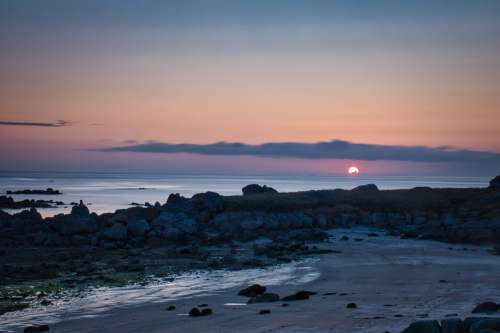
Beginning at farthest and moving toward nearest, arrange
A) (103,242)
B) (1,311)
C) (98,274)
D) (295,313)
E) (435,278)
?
(103,242) → (98,274) → (435,278) → (1,311) → (295,313)

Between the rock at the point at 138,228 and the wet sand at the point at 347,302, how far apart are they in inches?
424

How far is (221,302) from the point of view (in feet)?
42.3

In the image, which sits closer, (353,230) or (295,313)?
(295,313)

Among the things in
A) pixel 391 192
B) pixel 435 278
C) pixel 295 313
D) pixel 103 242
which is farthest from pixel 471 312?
pixel 391 192

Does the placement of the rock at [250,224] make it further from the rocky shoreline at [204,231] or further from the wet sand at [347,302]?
the wet sand at [347,302]

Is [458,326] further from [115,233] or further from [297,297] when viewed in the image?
[115,233]

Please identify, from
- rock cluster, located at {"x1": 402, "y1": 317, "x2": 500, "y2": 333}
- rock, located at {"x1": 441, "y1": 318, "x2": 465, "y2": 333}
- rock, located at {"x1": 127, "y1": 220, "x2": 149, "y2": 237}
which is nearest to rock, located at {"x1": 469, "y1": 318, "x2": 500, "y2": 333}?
rock cluster, located at {"x1": 402, "y1": 317, "x2": 500, "y2": 333}

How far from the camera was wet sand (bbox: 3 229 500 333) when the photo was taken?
1005 cm

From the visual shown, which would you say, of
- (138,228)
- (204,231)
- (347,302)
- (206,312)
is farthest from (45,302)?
(204,231)

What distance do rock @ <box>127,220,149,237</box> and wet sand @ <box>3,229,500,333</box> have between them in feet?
35.4

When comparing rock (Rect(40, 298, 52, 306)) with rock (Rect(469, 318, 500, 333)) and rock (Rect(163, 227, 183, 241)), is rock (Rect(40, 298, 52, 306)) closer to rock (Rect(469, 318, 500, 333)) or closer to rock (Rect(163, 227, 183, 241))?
rock (Rect(469, 318, 500, 333))

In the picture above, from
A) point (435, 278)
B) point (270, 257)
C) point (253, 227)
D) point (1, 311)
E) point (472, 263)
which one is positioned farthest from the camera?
point (253, 227)

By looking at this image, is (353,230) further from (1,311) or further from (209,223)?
(1,311)

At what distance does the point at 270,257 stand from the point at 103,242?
901 centimetres
